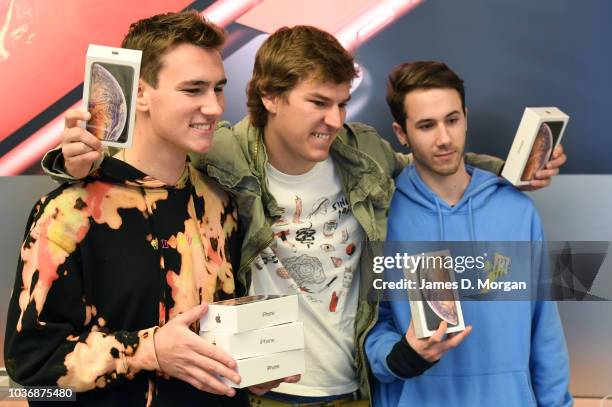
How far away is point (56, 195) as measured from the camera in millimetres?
1939

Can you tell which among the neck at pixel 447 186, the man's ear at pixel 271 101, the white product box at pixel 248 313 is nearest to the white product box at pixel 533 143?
the neck at pixel 447 186

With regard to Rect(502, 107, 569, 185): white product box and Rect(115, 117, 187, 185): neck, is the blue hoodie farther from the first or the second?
Rect(115, 117, 187, 185): neck

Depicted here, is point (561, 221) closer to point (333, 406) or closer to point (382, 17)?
point (382, 17)

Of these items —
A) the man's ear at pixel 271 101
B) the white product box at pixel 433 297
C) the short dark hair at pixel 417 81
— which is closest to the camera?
the white product box at pixel 433 297

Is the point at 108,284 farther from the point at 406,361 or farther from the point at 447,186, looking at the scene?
the point at 447,186

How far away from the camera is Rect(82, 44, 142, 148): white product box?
1.92m

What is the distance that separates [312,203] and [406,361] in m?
0.54

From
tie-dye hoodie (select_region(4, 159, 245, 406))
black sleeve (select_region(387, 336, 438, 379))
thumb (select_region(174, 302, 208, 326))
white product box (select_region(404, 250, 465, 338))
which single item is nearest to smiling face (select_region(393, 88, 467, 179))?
white product box (select_region(404, 250, 465, 338))

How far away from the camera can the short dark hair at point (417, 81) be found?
2600 millimetres

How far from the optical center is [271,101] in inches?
98.3

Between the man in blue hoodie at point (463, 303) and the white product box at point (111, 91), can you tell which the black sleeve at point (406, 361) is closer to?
the man in blue hoodie at point (463, 303)

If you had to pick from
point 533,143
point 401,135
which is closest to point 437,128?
point 401,135

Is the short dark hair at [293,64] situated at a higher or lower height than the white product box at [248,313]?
higher

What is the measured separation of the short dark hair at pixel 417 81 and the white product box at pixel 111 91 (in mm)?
1007
